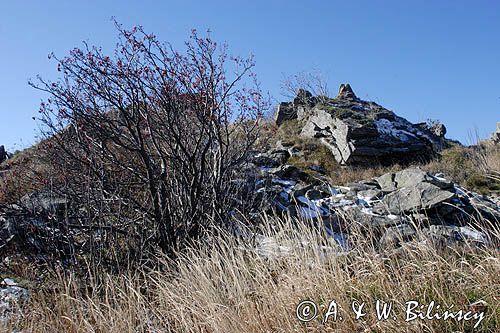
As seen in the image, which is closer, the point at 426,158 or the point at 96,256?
the point at 96,256

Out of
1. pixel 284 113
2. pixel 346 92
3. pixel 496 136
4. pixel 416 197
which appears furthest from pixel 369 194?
pixel 346 92

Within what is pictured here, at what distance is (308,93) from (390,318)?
14.4m

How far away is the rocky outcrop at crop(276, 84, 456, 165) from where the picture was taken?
33.4ft

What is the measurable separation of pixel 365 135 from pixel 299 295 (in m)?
8.51

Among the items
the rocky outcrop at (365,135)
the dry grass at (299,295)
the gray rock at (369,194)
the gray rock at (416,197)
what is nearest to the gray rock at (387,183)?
the gray rock at (369,194)

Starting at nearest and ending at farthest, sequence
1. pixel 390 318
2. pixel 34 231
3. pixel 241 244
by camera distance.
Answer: pixel 390 318 < pixel 241 244 < pixel 34 231

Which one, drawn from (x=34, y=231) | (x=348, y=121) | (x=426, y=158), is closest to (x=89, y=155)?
(x=34, y=231)

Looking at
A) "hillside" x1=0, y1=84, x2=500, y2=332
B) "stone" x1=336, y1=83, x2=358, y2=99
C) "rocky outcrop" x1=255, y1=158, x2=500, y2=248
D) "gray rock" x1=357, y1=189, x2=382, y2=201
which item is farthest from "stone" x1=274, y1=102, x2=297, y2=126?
"gray rock" x1=357, y1=189, x2=382, y2=201

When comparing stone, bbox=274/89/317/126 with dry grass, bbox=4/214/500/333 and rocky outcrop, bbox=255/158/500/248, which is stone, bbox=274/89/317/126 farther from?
Result: dry grass, bbox=4/214/500/333

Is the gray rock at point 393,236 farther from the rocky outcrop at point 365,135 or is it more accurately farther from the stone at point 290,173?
the rocky outcrop at point 365,135

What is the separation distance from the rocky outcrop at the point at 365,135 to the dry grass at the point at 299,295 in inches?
285

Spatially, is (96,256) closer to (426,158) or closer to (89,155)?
(89,155)

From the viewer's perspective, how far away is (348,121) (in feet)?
35.9

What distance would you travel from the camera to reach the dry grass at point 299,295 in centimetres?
238
